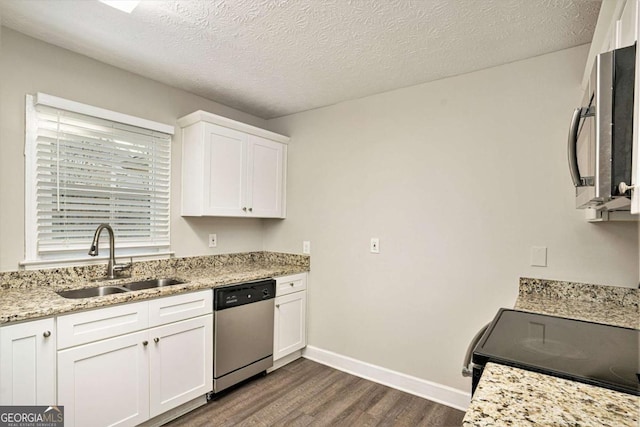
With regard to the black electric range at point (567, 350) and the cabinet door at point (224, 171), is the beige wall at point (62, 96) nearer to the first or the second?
the cabinet door at point (224, 171)

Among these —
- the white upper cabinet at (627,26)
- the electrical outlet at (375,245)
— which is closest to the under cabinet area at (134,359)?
the electrical outlet at (375,245)

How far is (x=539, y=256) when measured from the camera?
210 cm

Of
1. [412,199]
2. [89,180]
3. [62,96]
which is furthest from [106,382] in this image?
[412,199]

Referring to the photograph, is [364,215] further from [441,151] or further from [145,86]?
[145,86]

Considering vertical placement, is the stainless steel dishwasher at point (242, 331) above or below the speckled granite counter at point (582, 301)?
below

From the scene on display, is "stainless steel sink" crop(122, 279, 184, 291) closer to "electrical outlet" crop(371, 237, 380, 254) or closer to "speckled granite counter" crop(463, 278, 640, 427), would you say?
"electrical outlet" crop(371, 237, 380, 254)

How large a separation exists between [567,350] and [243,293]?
2.04m

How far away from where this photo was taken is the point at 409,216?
2.65 metres

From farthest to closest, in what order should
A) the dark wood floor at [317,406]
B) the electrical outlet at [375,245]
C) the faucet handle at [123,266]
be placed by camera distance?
the electrical outlet at [375,245], the faucet handle at [123,266], the dark wood floor at [317,406]

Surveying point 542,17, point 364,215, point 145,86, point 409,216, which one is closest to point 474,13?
point 542,17

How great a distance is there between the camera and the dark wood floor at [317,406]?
7.17 feet

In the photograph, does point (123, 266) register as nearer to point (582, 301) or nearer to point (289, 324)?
point (289, 324)

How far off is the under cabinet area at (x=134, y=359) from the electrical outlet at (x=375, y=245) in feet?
4.50

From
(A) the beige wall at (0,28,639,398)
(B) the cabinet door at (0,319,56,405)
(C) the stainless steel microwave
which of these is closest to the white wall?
(A) the beige wall at (0,28,639,398)
